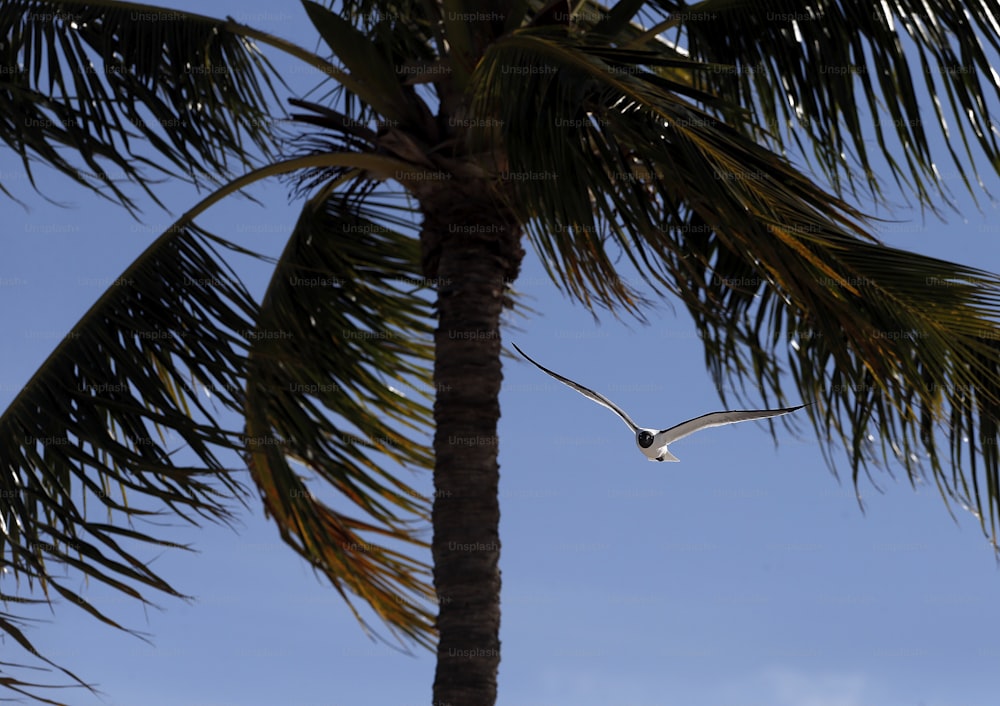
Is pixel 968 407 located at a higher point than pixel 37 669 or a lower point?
higher

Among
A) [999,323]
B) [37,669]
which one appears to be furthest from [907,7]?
[37,669]

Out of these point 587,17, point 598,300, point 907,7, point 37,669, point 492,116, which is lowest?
point 37,669

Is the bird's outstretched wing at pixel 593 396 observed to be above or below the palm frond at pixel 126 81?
below

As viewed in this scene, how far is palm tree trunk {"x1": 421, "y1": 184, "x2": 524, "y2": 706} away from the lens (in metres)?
6.67

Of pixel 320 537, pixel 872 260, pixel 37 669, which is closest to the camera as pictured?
pixel 872 260

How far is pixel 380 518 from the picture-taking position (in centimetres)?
848

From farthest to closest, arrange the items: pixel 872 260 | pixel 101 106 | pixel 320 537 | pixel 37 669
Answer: pixel 320 537, pixel 101 106, pixel 37 669, pixel 872 260

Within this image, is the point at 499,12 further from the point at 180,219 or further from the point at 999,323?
the point at 999,323

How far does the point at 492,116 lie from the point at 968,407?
2683 mm

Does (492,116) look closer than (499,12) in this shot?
Yes

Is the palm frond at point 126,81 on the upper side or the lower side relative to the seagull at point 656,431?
upper

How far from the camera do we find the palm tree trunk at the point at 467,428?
263 inches

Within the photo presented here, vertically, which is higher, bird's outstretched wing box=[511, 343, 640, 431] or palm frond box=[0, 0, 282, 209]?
palm frond box=[0, 0, 282, 209]

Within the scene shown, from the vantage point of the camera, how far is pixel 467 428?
7.08m
